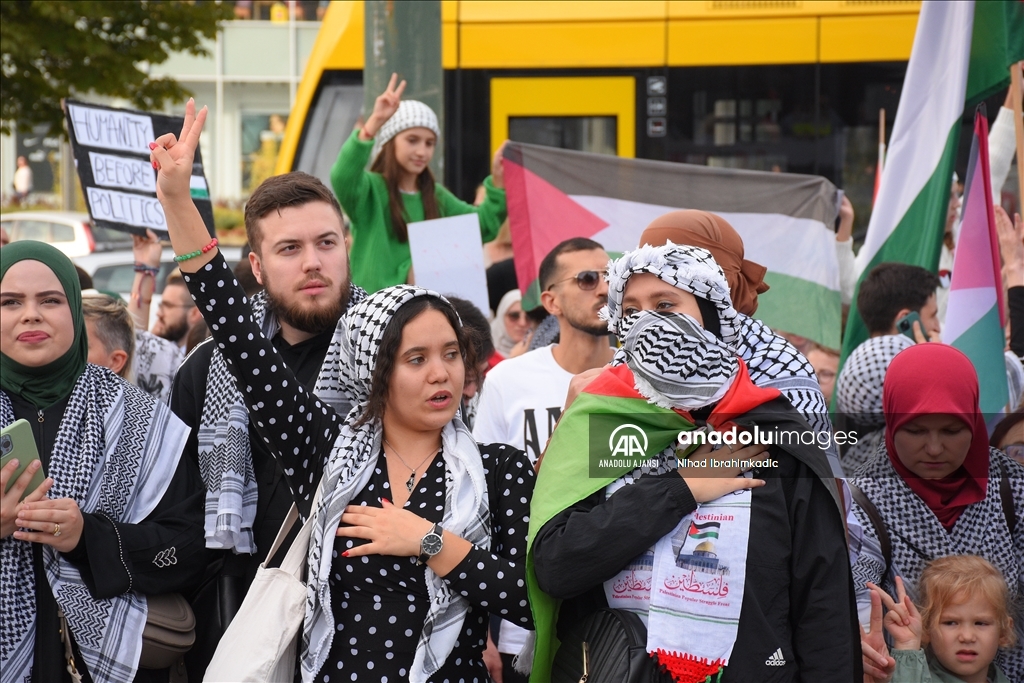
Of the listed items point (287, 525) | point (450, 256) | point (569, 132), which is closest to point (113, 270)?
point (569, 132)

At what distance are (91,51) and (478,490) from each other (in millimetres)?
10109

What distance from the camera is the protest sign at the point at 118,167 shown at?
6.11 metres

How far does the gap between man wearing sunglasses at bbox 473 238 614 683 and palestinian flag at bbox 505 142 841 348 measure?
1.36m

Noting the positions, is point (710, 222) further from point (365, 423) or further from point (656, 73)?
point (656, 73)

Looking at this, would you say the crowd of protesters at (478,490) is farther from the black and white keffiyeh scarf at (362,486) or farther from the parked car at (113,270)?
the parked car at (113,270)

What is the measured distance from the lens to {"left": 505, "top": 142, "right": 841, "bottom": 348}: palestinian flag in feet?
19.5

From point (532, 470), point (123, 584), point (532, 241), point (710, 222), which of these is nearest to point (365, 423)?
point (532, 470)

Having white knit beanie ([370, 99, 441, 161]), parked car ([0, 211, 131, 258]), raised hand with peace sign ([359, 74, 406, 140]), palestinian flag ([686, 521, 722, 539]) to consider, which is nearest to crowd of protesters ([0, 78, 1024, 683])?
palestinian flag ([686, 521, 722, 539])

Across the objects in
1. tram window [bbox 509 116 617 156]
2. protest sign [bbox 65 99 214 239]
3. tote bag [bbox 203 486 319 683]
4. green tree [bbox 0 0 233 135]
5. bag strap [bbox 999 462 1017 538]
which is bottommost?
tote bag [bbox 203 486 319 683]

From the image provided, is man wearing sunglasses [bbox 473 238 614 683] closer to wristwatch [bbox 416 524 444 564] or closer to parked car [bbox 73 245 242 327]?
wristwatch [bbox 416 524 444 564]

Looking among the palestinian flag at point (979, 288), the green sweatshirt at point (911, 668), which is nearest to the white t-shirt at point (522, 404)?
the green sweatshirt at point (911, 668)

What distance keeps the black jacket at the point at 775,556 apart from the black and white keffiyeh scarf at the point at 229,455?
3.17 ft

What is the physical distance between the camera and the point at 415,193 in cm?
609

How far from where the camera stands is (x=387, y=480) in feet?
9.81
